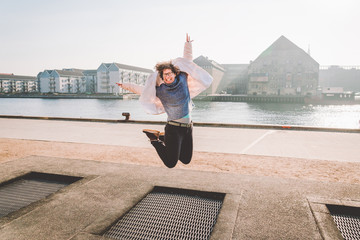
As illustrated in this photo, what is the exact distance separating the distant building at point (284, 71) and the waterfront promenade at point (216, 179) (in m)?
66.8

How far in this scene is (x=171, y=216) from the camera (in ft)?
11.5

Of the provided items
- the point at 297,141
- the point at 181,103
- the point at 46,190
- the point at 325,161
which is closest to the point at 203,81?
the point at 181,103

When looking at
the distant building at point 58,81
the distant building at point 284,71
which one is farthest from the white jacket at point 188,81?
the distant building at point 58,81

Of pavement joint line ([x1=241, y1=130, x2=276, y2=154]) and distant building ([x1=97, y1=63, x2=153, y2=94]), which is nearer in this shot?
pavement joint line ([x1=241, y1=130, x2=276, y2=154])

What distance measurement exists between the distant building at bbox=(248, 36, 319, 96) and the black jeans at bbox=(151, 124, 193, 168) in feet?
242

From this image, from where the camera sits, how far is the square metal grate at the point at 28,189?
3.86 metres

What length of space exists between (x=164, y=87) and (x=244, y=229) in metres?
2.02

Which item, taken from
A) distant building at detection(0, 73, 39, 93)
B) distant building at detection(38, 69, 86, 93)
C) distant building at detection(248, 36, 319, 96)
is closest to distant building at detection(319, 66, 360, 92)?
distant building at detection(248, 36, 319, 96)

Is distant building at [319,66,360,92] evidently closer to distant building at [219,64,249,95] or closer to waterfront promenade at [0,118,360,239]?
distant building at [219,64,249,95]

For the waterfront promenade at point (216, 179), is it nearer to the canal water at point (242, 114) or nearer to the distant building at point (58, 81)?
the canal water at point (242, 114)

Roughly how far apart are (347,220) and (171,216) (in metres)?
2.18

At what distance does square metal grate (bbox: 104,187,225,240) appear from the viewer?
306cm

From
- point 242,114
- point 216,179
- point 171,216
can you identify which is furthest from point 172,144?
point 242,114

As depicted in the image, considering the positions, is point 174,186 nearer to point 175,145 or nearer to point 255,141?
point 175,145
